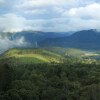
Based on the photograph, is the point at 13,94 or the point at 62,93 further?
the point at 62,93

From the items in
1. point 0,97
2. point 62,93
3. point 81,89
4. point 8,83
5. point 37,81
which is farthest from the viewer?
point 37,81

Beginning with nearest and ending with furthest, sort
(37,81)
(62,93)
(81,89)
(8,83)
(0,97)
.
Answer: (0,97), (62,93), (81,89), (8,83), (37,81)

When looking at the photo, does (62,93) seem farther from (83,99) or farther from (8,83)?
(8,83)

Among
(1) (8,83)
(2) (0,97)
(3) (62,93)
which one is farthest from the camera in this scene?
(1) (8,83)

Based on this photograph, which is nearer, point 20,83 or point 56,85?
point 20,83

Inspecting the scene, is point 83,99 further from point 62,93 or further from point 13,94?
point 13,94

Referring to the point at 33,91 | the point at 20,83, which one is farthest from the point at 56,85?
the point at 33,91

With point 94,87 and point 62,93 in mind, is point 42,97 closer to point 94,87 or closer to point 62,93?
point 62,93

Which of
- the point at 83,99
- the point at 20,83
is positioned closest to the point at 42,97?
the point at 83,99
